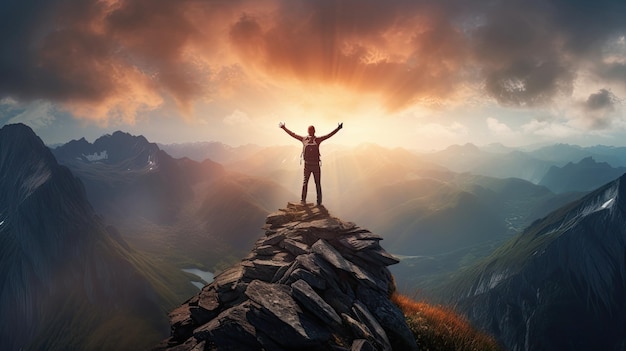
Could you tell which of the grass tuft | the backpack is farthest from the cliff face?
the backpack

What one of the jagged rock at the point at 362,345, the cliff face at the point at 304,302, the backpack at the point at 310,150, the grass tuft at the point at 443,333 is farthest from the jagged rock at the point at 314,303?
the backpack at the point at 310,150

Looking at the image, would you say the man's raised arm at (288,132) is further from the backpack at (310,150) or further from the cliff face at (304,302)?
the cliff face at (304,302)

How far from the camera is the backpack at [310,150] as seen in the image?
878 inches

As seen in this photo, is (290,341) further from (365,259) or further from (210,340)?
(365,259)

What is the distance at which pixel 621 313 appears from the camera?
195875 millimetres

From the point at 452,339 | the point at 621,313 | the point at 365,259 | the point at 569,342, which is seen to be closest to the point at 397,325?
the point at 452,339

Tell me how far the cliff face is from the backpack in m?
5.69

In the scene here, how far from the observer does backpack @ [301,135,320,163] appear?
73.2 feet

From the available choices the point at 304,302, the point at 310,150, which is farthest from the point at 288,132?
the point at 304,302

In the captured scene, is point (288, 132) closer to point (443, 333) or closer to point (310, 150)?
point (310, 150)

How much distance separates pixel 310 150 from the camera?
22328 mm

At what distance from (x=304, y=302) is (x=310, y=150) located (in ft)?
40.6

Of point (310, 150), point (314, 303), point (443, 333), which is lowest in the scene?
point (443, 333)

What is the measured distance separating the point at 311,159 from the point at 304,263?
9.98 m
